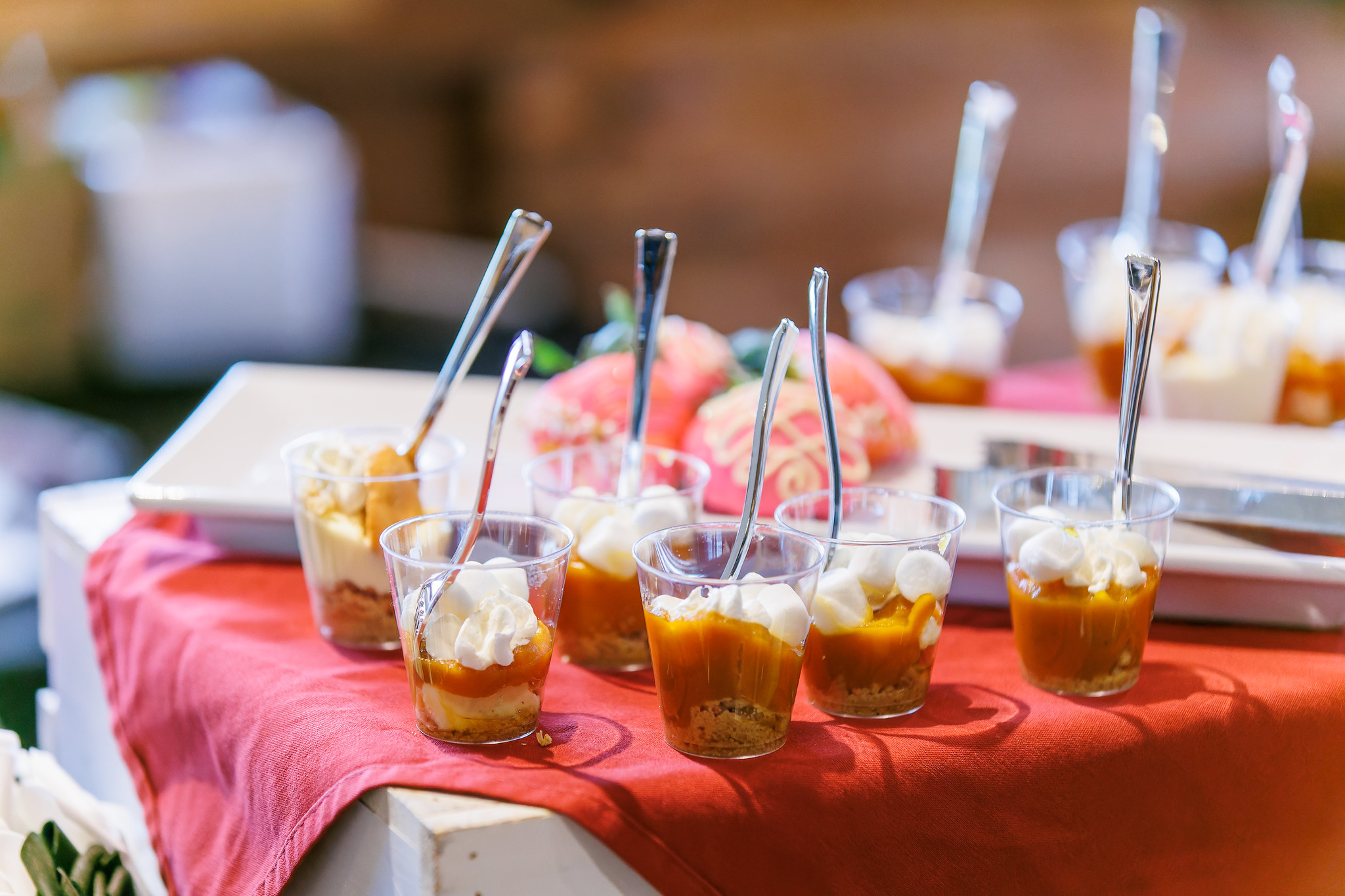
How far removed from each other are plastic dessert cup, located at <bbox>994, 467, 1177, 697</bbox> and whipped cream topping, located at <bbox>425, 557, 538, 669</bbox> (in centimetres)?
36

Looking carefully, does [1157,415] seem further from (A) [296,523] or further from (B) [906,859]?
(A) [296,523]

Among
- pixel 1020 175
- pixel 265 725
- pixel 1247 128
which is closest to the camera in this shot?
pixel 265 725

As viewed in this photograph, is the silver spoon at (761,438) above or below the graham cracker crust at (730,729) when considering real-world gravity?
above

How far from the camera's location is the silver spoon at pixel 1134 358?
87 centimetres

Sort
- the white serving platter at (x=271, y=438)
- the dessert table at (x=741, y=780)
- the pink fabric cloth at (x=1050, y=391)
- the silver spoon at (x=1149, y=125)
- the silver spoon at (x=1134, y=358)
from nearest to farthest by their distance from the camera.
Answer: the dessert table at (x=741, y=780) < the silver spoon at (x=1134, y=358) < the white serving platter at (x=271, y=438) < the silver spoon at (x=1149, y=125) < the pink fabric cloth at (x=1050, y=391)

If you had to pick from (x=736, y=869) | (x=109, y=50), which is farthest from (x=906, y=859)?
(x=109, y=50)

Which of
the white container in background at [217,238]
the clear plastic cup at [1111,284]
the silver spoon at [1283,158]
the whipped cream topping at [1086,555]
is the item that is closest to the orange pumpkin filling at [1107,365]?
the clear plastic cup at [1111,284]

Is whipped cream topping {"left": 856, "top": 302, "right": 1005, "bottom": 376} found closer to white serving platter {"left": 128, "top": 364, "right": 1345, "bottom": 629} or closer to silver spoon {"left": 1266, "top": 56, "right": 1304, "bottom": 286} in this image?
white serving platter {"left": 128, "top": 364, "right": 1345, "bottom": 629}

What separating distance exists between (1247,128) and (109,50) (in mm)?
3504

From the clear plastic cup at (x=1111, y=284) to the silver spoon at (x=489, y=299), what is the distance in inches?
34.5

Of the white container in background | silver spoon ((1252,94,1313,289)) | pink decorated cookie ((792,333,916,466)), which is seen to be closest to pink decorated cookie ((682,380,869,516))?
pink decorated cookie ((792,333,916,466))

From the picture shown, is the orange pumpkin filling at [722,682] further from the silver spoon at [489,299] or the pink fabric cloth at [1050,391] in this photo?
the pink fabric cloth at [1050,391]

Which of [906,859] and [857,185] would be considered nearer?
[906,859]

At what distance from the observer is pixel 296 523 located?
1.04 m
